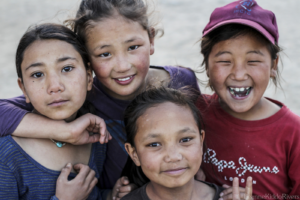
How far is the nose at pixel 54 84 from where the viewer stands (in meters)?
1.97

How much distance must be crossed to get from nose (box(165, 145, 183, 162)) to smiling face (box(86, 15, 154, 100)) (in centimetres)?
60

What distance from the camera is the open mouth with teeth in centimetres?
225

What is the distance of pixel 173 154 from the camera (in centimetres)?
185

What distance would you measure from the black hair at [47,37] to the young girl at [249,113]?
2.64ft

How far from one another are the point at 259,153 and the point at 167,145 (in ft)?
2.19

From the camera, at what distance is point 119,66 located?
2.23 meters

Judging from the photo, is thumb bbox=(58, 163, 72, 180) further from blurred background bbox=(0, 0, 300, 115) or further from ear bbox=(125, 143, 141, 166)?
blurred background bbox=(0, 0, 300, 115)

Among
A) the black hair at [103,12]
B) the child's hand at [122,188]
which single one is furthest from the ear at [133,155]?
the black hair at [103,12]

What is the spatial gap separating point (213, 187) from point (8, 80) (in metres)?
3.99

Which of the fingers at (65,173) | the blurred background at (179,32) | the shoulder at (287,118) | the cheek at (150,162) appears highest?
the shoulder at (287,118)

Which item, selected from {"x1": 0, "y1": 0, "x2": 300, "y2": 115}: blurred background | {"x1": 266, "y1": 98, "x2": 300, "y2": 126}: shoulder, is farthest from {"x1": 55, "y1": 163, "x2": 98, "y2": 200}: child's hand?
{"x1": 0, "y1": 0, "x2": 300, "y2": 115}: blurred background

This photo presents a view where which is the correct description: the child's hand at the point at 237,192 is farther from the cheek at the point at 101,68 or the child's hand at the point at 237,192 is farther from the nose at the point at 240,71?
the cheek at the point at 101,68

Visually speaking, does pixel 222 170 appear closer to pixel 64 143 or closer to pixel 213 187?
pixel 213 187

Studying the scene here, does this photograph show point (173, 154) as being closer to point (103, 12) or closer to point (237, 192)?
point (237, 192)
